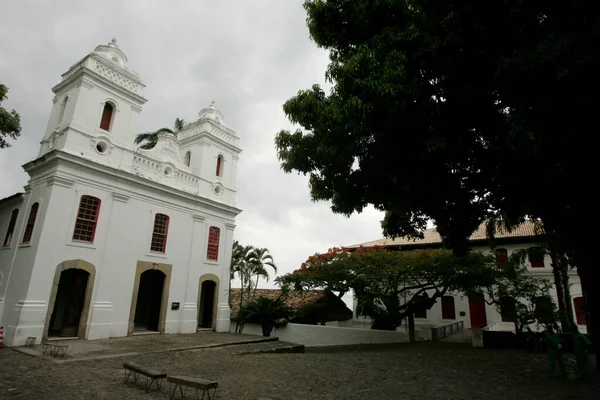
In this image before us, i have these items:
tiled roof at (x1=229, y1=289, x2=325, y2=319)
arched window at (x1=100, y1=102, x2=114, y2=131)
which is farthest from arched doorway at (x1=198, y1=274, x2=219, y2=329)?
arched window at (x1=100, y1=102, x2=114, y2=131)

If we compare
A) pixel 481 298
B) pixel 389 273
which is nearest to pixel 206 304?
pixel 389 273

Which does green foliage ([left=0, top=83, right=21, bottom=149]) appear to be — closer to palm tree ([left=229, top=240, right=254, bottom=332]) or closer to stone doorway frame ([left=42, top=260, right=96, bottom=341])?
stone doorway frame ([left=42, top=260, right=96, bottom=341])

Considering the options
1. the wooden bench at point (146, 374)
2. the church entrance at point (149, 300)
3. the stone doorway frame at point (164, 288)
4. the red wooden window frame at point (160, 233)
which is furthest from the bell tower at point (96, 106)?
the wooden bench at point (146, 374)

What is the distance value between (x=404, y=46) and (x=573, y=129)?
3.69 metres

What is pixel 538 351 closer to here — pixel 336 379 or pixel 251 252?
pixel 336 379

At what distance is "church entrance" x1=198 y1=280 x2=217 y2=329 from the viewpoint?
18297 millimetres

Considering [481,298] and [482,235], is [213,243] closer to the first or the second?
[481,298]

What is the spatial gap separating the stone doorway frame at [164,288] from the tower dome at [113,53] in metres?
9.12

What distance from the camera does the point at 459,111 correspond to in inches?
296

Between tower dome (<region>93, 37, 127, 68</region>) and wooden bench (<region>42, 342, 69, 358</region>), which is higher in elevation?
tower dome (<region>93, 37, 127, 68</region>)

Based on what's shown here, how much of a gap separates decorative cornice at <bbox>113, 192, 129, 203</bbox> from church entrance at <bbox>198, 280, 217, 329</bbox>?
6381mm

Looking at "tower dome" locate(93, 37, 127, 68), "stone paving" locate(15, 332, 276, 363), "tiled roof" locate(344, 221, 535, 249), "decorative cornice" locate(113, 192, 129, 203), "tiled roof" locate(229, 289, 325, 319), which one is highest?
"tower dome" locate(93, 37, 127, 68)

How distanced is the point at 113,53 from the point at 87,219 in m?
7.67

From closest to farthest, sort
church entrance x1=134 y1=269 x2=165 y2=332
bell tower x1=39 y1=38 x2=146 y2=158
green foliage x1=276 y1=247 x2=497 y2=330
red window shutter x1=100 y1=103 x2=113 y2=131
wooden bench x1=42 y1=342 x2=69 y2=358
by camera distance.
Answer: wooden bench x1=42 y1=342 x2=69 y2=358
bell tower x1=39 y1=38 x2=146 y2=158
green foliage x1=276 y1=247 x2=497 y2=330
red window shutter x1=100 y1=103 x2=113 y2=131
church entrance x1=134 y1=269 x2=165 y2=332
